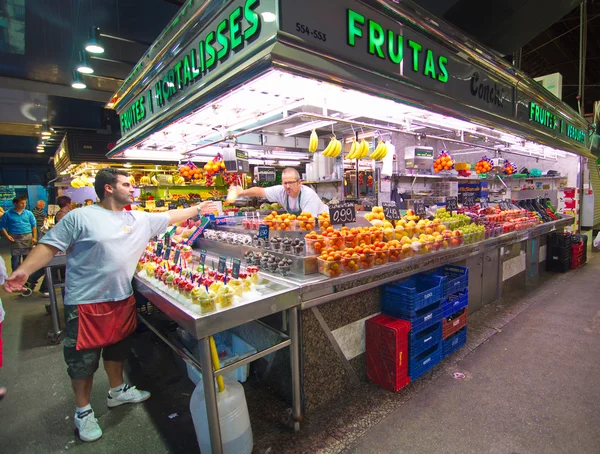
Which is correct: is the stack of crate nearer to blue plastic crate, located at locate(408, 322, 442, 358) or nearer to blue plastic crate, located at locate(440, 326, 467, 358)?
blue plastic crate, located at locate(408, 322, 442, 358)

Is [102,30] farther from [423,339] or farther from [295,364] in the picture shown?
[423,339]

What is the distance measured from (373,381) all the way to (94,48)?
495cm

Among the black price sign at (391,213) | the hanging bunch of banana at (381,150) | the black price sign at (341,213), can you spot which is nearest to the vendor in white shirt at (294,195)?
the black price sign at (391,213)

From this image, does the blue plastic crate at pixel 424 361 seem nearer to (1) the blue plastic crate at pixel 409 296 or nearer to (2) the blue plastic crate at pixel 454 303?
(2) the blue plastic crate at pixel 454 303

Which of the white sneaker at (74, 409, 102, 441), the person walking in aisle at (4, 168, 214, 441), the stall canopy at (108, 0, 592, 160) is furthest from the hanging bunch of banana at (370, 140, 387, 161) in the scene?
the white sneaker at (74, 409, 102, 441)

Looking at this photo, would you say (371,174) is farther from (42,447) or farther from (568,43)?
(568,43)

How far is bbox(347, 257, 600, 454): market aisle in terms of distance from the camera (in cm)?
222

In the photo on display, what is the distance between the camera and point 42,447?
240 cm

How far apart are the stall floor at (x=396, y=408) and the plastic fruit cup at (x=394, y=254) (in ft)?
3.71

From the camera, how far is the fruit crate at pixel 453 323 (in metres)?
3.25

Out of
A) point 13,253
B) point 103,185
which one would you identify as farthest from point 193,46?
point 13,253

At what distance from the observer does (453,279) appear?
3.32m

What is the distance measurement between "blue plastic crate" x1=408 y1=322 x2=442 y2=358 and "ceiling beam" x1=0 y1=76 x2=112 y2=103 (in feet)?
23.0

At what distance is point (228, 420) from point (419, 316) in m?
1.79
